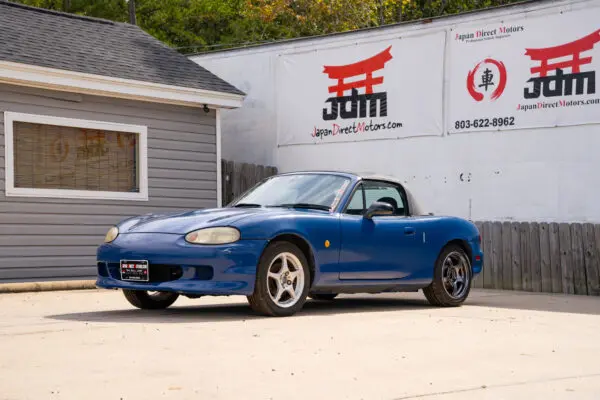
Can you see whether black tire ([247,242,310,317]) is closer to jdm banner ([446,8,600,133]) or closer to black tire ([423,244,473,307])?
black tire ([423,244,473,307])

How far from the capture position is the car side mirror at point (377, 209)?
404 inches


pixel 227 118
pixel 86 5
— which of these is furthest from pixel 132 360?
pixel 86 5

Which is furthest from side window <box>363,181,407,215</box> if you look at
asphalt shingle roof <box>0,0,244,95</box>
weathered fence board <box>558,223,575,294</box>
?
asphalt shingle roof <box>0,0,244,95</box>

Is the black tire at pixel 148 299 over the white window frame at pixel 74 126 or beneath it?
beneath

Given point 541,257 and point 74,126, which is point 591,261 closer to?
point 541,257

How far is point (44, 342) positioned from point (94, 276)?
349 inches

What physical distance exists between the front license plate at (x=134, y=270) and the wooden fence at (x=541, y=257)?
24.9 ft

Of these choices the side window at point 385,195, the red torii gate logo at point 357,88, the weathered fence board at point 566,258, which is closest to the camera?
the side window at point 385,195

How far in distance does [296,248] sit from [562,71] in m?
7.82

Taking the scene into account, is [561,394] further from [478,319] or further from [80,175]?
[80,175]

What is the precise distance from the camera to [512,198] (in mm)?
16266

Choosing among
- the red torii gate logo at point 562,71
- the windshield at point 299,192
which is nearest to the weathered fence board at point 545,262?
the red torii gate logo at point 562,71

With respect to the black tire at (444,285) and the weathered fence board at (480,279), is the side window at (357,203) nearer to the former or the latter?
the black tire at (444,285)

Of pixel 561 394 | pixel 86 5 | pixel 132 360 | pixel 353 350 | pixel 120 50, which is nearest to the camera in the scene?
pixel 561 394
